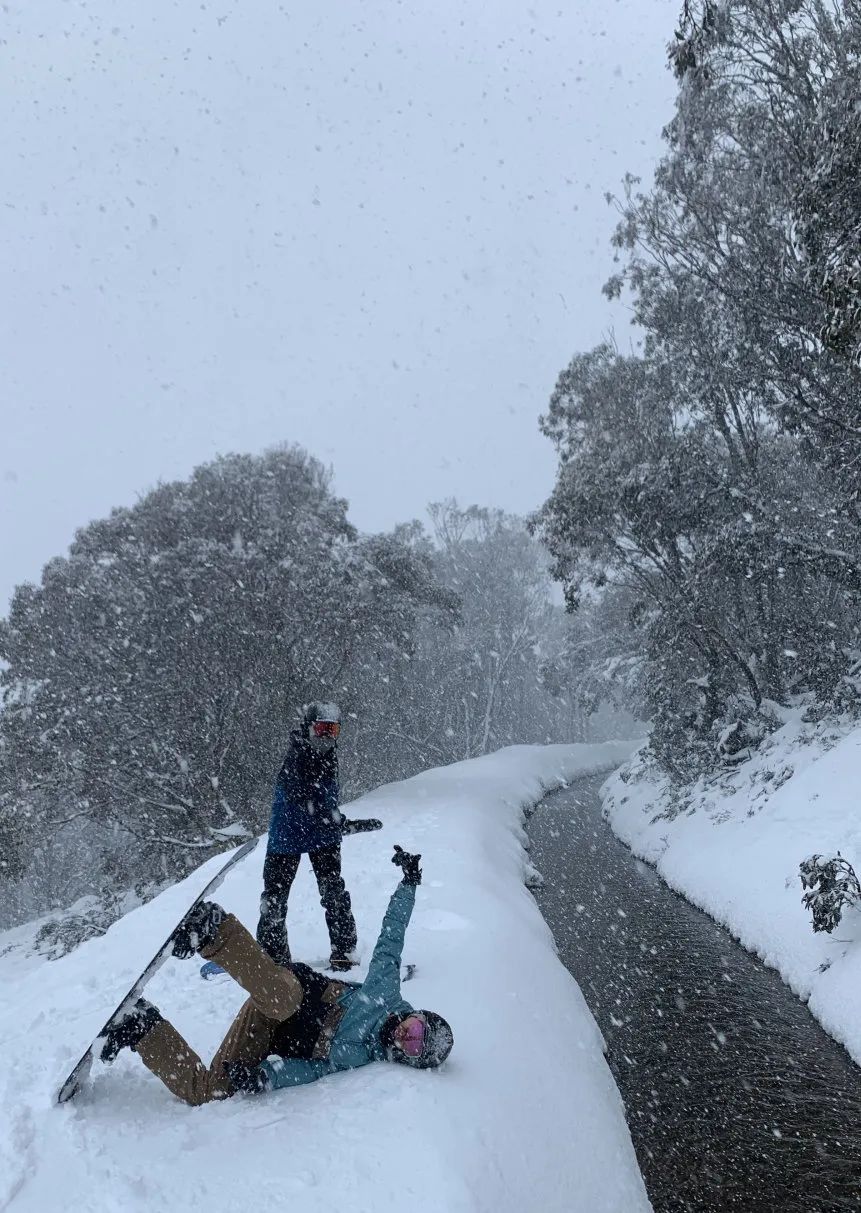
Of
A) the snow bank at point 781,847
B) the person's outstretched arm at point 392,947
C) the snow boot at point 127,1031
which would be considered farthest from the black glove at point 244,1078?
the snow bank at point 781,847

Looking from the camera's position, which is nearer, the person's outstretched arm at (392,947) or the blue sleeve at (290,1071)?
the blue sleeve at (290,1071)

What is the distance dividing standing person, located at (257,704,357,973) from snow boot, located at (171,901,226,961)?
199 centimetres

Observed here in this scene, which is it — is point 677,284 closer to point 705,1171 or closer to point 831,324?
point 831,324

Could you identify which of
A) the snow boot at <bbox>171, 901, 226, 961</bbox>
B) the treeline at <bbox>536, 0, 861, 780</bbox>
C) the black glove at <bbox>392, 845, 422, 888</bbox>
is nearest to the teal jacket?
the black glove at <bbox>392, 845, 422, 888</bbox>

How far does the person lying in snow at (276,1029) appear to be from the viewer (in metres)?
3.68

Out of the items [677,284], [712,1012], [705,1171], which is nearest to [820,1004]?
[712,1012]

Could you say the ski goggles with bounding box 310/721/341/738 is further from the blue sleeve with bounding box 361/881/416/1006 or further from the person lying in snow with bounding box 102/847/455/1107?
the person lying in snow with bounding box 102/847/455/1107

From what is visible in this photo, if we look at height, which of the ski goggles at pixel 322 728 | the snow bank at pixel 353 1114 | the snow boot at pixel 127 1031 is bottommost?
the snow bank at pixel 353 1114

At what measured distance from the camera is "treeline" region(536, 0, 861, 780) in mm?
9273

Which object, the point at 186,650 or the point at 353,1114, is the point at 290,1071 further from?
the point at 186,650

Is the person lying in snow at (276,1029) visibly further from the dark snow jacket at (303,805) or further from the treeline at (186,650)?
the treeline at (186,650)

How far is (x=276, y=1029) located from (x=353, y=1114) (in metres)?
0.65

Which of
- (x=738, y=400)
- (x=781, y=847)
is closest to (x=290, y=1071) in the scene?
(x=781, y=847)

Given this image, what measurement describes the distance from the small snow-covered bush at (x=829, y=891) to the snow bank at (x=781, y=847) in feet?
0.85
